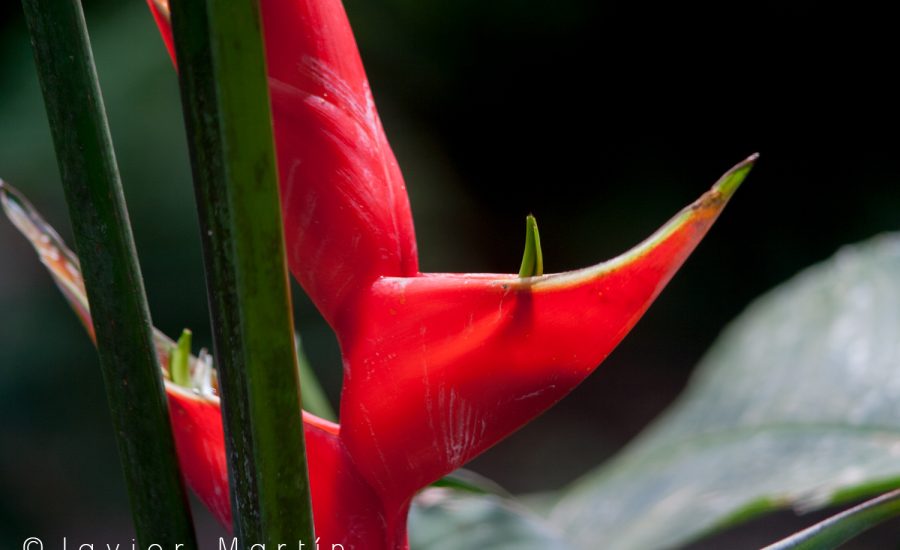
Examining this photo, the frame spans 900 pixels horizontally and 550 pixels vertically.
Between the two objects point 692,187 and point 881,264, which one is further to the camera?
point 692,187

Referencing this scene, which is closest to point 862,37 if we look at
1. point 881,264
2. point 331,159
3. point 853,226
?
point 853,226

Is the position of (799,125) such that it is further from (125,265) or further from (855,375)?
(125,265)

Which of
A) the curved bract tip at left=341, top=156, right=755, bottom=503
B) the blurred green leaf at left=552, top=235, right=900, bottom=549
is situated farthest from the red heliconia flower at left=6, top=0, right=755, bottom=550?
the blurred green leaf at left=552, top=235, right=900, bottom=549

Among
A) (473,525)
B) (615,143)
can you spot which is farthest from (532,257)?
(615,143)

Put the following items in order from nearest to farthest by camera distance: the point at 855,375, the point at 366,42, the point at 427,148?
1. the point at 855,375
2. the point at 366,42
3. the point at 427,148

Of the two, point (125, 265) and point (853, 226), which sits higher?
point (125, 265)
